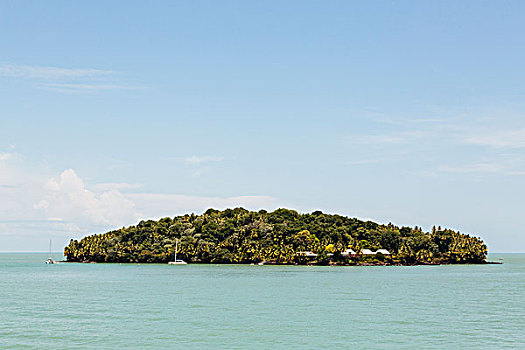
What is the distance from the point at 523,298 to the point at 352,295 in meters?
24.4

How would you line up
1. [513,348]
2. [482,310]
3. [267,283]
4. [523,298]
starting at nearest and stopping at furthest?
[513,348], [482,310], [523,298], [267,283]

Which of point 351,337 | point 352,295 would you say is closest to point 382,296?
point 352,295

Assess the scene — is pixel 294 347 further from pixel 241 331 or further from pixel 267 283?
pixel 267 283

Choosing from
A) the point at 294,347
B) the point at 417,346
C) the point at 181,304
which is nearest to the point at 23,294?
the point at 181,304

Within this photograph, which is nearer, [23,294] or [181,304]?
[181,304]

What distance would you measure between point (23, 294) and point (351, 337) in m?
58.0

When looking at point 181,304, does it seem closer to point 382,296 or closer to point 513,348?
point 382,296

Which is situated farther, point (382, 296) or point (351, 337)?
point (382, 296)

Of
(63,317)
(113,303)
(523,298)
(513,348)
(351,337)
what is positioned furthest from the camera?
(523,298)

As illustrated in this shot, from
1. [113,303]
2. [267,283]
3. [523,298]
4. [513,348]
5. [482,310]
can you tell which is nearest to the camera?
[513,348]

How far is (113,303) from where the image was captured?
74312mm

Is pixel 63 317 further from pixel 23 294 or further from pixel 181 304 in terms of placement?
pixel 23 294

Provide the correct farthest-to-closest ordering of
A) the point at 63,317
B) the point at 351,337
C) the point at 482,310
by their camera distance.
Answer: the point at 482,310 < the point at 63,317 < the point at 351,337

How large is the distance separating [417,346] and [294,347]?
9.49 meters
